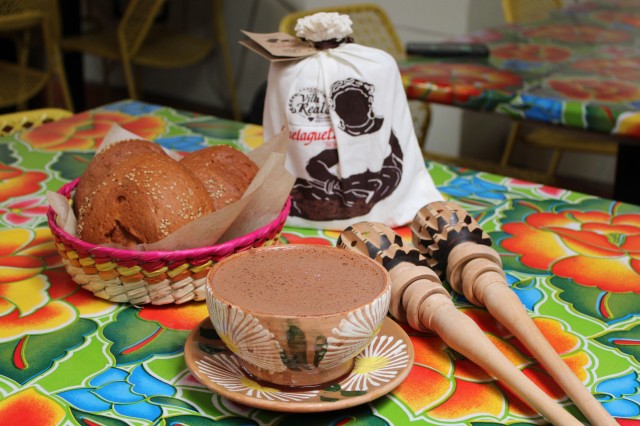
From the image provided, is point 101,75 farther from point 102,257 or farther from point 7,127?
point 102,257

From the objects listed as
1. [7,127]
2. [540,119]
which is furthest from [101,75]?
[540,119]

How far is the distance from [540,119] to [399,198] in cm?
55

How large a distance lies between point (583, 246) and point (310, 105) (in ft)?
1.31

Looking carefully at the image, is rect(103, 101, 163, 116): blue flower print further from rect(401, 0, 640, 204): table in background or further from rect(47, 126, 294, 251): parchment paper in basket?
rect(47, 126, 294, 251): parchment paper in basket

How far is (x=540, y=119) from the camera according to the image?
1.48m

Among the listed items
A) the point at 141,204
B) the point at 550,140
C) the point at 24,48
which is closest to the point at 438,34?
the point at 550,140

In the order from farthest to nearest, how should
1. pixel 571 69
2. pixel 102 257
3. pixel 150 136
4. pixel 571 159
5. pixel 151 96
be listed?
1. pixel 151 96
2. pixel 571 159
3. pixel 571 69
4. pixel 150 136
5. pixel 102 257

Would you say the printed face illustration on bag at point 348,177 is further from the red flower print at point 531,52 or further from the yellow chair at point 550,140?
the yellow chair at point 550,140

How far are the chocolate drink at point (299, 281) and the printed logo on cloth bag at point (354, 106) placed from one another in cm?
30

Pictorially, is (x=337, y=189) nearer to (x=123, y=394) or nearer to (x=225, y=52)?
(x=123, y=394)

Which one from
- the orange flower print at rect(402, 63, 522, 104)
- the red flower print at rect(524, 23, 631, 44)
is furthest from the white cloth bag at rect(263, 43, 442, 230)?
the red flower print at rect(524, 23, 631, 44)

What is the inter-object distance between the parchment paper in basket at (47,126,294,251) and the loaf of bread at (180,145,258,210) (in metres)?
0.04

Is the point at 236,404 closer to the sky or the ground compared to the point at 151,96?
closer to the sky

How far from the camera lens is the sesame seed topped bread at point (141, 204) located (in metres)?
0.82
